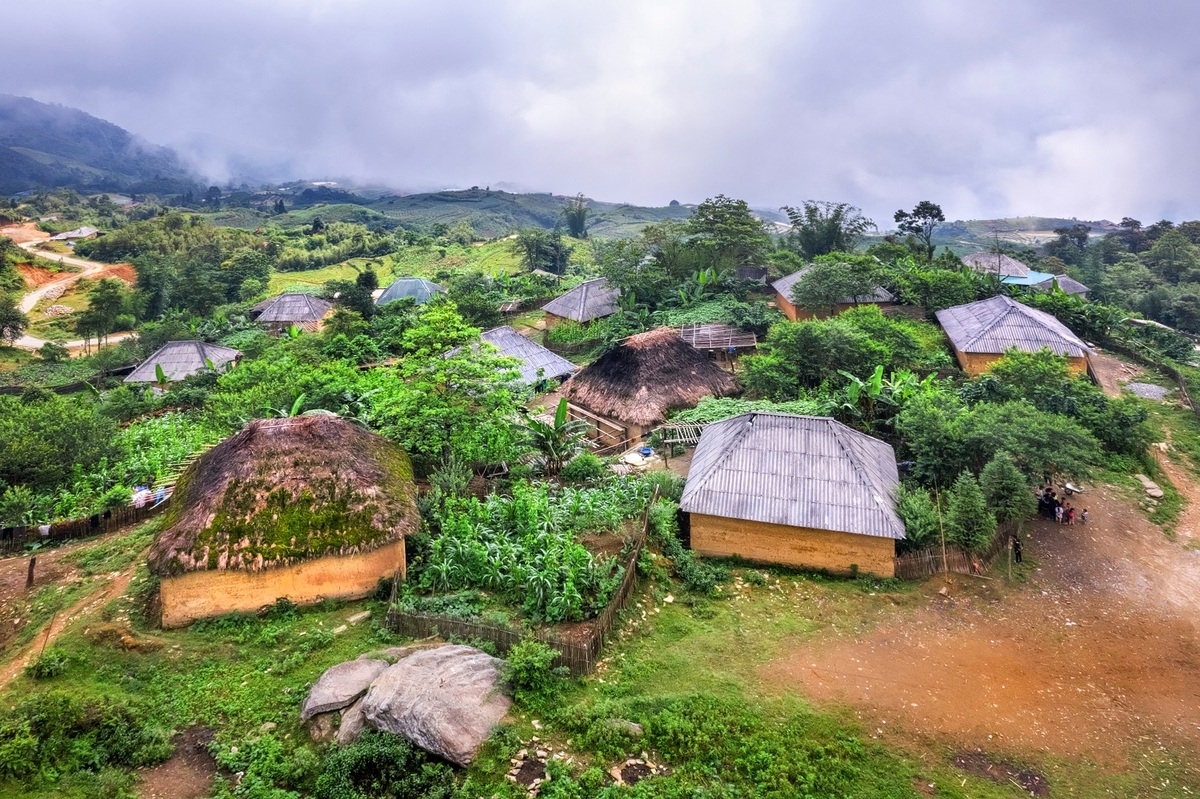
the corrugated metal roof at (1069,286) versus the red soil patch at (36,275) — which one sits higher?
the red soil patch at (36,275)

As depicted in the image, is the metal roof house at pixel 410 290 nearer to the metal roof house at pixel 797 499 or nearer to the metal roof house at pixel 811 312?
the metal roof house at pixel 811 312

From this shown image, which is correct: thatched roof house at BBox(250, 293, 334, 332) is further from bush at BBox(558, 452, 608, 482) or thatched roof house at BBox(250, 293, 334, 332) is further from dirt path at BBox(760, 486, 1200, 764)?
dirt path at BBox(760, 486, 1200, 764)

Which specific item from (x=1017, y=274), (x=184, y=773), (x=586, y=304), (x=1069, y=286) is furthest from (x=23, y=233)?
(x=1069, y=286)

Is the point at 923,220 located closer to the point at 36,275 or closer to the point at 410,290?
the point at 410,290

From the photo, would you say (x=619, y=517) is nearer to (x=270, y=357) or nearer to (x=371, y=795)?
(x=371, y=795)

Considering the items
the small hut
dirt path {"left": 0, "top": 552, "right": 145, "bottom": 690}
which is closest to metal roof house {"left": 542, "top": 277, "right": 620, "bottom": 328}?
the small hut

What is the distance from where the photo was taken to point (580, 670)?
9305 millimetres

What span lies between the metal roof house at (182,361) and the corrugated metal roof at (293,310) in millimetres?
7363

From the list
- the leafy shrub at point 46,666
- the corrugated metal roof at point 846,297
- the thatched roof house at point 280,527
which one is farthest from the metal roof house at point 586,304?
the leafy shrub at point 46,666

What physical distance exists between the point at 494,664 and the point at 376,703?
170cm

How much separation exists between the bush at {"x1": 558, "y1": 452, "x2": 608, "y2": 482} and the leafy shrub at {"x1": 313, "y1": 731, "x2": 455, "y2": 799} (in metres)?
9.03

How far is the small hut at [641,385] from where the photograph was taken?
20609mm

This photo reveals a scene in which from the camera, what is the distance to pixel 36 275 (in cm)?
4747

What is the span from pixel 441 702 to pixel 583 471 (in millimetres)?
8599
